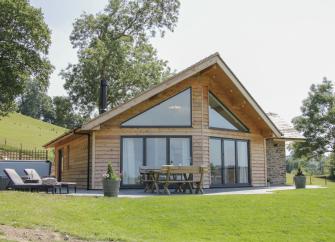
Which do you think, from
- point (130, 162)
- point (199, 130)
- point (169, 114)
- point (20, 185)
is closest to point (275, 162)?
point (199, 130)

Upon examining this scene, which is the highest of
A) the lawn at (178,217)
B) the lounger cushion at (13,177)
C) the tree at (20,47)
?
the tree at (20,47)

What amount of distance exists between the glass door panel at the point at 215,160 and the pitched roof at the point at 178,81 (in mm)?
2193

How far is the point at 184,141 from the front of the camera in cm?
1694

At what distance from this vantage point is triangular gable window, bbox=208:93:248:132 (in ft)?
58.3

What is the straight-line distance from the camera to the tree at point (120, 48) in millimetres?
32438

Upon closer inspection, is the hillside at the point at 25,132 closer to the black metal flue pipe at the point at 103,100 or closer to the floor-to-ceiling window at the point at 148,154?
the black metal flue pipe at the point at 103,100

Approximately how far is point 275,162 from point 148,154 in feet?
23.9

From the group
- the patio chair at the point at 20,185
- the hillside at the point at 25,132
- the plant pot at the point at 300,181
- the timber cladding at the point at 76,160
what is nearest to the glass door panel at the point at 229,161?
the plant pot at the point at 300,181

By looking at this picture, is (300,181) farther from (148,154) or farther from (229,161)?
(148,154)

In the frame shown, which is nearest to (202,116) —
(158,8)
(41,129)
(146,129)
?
(146,129)

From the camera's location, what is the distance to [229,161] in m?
18.0

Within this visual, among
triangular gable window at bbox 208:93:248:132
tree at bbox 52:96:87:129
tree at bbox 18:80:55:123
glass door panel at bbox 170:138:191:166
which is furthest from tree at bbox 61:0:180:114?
tree at bbox 18:80:55:123

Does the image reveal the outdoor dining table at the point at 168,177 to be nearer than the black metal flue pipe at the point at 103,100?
Yes

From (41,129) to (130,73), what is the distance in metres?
31.9
